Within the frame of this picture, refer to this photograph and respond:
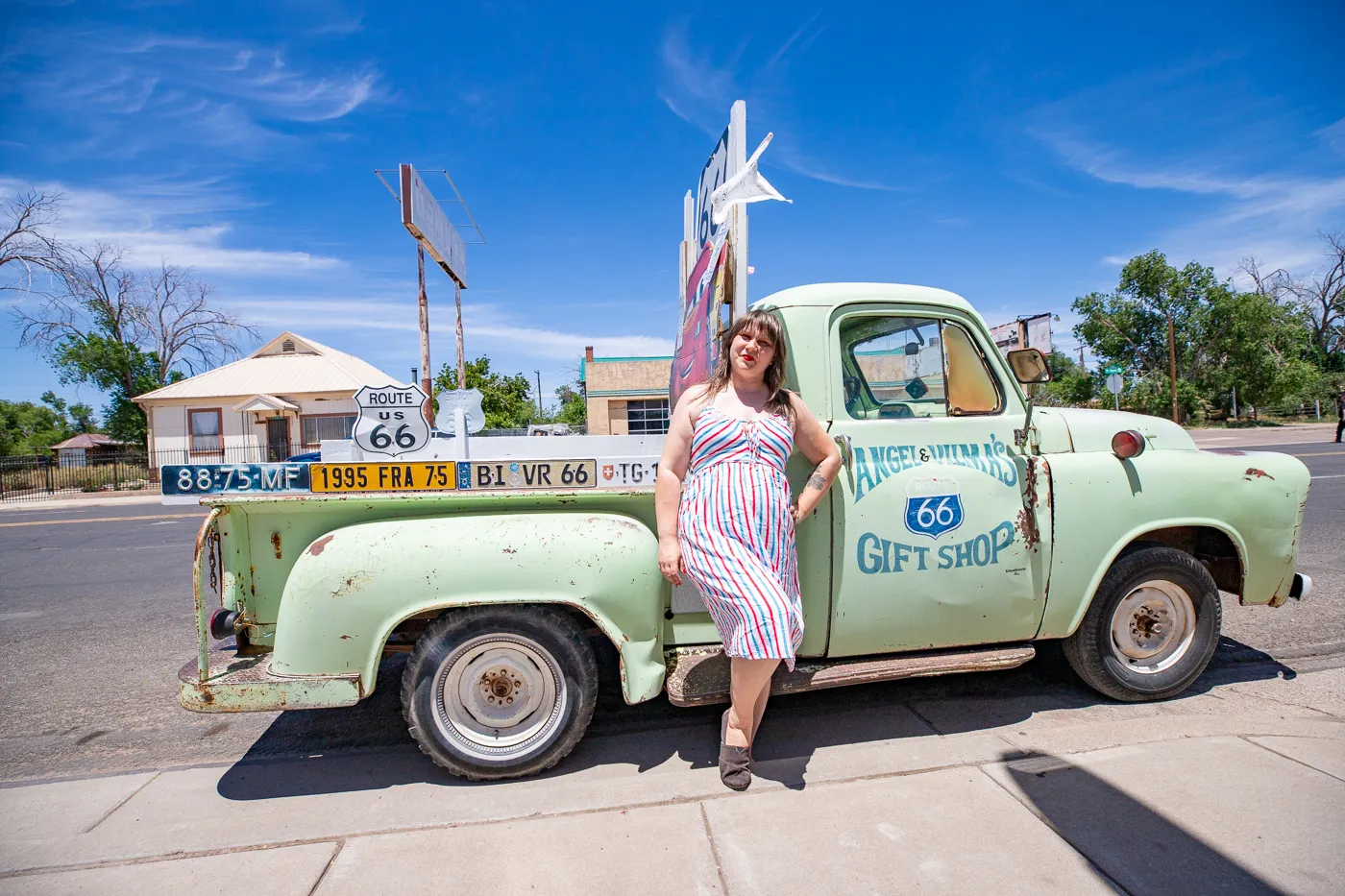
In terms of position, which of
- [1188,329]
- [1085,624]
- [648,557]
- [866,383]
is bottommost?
[1085,624]

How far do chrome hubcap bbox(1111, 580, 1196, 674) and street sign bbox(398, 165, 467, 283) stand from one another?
912 cm

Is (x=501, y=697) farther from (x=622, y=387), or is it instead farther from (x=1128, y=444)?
(x=622, y=387)

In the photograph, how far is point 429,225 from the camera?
10.1 metres

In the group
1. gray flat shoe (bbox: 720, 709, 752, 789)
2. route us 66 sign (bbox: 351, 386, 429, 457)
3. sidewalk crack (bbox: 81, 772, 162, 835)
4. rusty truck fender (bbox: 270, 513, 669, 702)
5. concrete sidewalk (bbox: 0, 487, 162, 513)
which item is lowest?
sidewalk crack (bbox: 81, 772, 162, 835)

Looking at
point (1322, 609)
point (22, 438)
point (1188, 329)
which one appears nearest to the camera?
point (1322, 609)

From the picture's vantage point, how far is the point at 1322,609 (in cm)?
479

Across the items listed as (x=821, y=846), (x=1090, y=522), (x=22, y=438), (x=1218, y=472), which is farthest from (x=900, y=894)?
(x=22, y=438)

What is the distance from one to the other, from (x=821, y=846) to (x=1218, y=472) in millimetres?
2664

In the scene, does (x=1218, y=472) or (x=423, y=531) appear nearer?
(x=423, y=531)

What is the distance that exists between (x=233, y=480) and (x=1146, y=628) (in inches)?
165

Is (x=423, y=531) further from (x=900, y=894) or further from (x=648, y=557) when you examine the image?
(x=900, y=894)

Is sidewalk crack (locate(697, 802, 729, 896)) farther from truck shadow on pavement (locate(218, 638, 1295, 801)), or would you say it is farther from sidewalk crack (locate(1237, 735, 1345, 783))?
sidewalk crack (locate(1237, 735, 1345, 783))

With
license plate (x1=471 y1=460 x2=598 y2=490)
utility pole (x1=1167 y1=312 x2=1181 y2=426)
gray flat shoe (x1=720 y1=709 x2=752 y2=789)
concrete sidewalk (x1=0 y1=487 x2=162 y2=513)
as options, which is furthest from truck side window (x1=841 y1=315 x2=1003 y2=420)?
utility pole (x1=1167 y1=312 x2=1181 y2=426)

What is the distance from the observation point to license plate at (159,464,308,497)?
2695 mm
